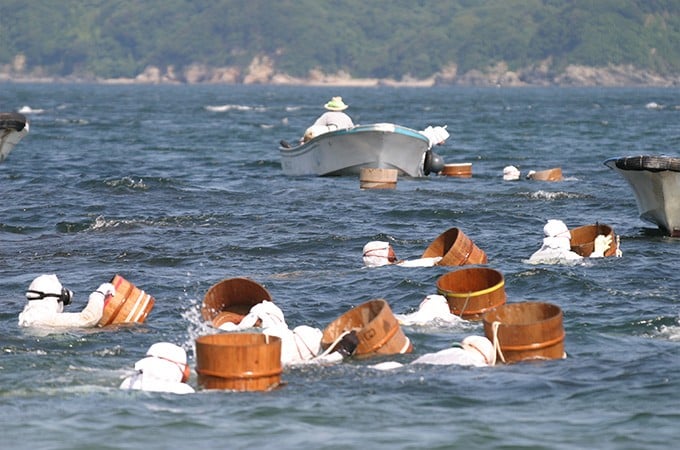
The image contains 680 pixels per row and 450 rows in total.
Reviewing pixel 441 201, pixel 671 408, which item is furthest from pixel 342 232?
pixel 671 408

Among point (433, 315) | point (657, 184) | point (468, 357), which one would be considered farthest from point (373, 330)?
point (657, 184)

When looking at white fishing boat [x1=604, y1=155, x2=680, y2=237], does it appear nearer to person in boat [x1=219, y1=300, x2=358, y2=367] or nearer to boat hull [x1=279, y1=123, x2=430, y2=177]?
boat hull [x1=279, y1=123, x2=430, y2=177]

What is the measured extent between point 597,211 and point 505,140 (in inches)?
884

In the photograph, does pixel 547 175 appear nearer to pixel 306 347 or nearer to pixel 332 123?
pixel 332 123

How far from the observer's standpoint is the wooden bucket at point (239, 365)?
31.6 ft

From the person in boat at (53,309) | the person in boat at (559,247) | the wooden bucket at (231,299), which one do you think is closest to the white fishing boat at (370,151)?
the person in boat at (559,247)

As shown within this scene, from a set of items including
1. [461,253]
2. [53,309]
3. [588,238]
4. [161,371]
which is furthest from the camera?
[588,238]

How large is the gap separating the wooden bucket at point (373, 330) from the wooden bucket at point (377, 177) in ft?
44.7

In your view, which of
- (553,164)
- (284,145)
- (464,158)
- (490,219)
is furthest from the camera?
(464,158)

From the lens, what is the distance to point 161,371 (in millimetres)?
9859

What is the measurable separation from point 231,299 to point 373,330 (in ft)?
8.37

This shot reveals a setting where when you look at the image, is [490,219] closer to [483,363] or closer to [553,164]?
[483,363]

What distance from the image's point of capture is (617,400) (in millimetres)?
9664

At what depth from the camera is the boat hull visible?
26094mm
